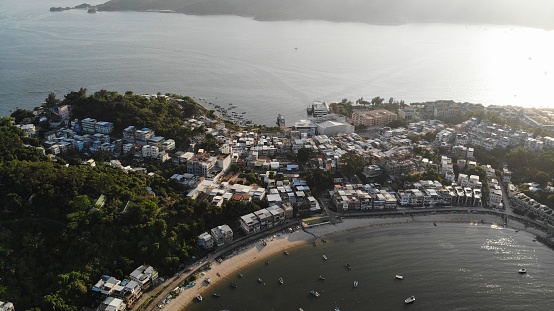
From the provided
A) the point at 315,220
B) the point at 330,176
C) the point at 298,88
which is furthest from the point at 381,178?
the point at 298,88

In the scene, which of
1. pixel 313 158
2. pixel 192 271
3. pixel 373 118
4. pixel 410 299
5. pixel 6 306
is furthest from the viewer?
pixel 373 118

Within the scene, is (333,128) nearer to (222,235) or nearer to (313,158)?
(313,158)

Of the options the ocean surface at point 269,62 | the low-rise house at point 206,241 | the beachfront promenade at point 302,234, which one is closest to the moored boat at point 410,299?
the beachfront promenade at point 302,234

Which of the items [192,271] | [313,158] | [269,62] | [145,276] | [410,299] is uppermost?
[269,62]

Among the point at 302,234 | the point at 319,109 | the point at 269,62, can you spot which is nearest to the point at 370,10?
the point at 269,62

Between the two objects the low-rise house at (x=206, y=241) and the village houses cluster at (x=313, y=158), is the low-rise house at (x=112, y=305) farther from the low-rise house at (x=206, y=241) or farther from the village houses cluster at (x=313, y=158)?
the village houses cluster at (x=313, y=158)

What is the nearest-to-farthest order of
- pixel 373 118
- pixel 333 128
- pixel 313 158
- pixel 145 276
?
1. pixel 145 276
2. pixel 313 158
3. pixel 333 128
4. pixel 373 118
